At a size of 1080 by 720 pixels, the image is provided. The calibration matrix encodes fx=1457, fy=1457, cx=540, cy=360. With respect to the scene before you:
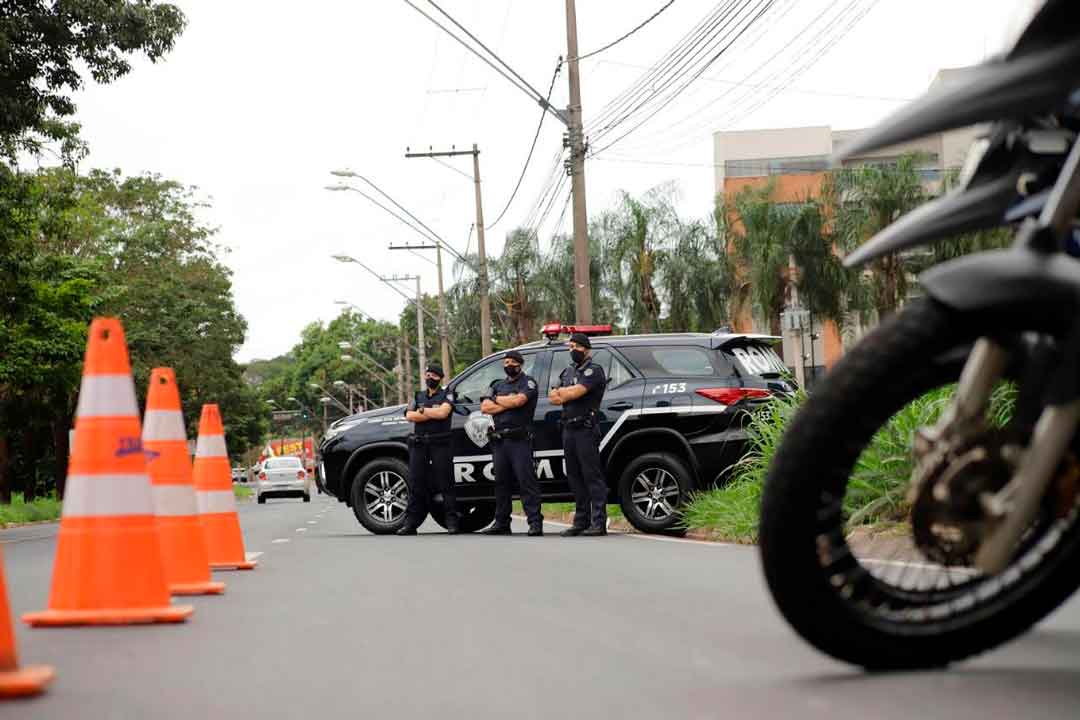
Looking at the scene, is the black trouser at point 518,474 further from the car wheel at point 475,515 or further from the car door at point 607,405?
the car wheel at point 475,515

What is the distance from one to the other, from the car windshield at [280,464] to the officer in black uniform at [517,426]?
33726mm

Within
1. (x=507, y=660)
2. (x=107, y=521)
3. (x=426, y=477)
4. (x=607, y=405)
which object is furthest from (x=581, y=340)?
(x=507, y=660)

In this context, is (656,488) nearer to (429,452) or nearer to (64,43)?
(429,452)

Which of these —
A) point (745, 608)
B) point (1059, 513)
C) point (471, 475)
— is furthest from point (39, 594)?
point (471, 475)

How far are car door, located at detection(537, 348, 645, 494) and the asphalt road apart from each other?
5.40m

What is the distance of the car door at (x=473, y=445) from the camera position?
570 inches

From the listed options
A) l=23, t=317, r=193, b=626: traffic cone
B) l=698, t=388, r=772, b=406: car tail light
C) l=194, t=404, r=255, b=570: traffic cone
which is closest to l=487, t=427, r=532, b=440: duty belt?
l=698, t=388, r=772, b=406: car tail light

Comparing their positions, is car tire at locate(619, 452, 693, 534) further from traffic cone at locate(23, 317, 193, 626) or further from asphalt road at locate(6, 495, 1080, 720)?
traffic cone at locate(23, 317, 193, 626)

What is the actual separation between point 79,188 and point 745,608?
1678 inches

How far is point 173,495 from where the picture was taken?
7691mm

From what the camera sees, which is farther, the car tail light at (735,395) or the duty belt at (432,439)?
the duty belt at (432,439)

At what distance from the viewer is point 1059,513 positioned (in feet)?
11.5

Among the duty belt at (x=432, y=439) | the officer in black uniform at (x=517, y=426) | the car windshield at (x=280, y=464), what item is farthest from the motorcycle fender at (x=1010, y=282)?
the car windshield at (x=280, y=464)

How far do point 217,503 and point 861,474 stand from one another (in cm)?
409
